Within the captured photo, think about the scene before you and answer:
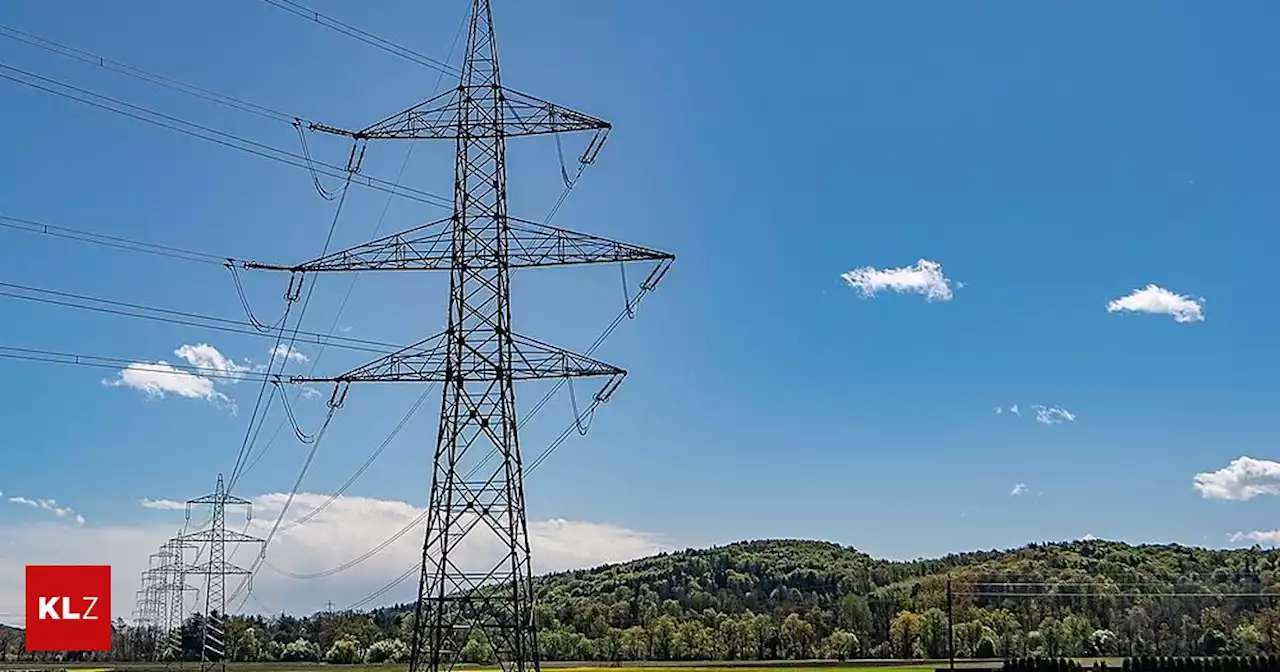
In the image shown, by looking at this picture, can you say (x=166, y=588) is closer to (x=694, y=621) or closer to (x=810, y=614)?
(x=694, y=621)

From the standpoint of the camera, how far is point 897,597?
17350 centimetres

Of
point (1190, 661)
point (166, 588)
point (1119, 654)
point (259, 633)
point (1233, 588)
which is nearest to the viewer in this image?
point (1190, 661)

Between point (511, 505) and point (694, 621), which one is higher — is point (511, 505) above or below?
above

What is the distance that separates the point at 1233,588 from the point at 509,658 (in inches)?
5306

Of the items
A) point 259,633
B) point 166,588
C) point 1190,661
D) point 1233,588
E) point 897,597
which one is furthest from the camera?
point 897,597

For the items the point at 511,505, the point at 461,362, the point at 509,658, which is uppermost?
the point at 461,362

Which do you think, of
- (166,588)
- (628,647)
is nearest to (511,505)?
(166,588)

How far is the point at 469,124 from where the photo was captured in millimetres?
38406

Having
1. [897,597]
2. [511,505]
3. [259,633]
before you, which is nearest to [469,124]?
[511,505]

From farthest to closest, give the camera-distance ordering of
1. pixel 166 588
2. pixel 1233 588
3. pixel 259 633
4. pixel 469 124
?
pixel 259 633 → pixel 1233 588 → pixel 166 588 → pixel 469 124

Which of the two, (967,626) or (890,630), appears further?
(890,630)

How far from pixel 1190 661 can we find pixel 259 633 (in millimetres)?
123950

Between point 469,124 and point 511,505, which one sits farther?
point 469,124

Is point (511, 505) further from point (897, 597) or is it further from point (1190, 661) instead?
point (897, 597)
